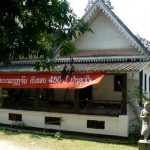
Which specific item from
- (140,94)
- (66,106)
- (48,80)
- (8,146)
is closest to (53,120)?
(66,106)

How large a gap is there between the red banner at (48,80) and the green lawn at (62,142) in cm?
307

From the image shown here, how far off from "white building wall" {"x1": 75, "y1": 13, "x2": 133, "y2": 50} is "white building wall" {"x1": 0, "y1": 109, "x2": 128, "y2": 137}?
4780 millimetres

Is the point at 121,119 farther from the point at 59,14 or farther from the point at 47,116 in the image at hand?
the point at 59,14

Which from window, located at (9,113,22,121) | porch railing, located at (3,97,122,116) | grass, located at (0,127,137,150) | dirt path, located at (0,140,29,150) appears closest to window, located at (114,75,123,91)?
porch railing, located at (3,97,122,116)

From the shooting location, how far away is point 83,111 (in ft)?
68.1

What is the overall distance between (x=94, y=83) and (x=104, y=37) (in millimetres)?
4070

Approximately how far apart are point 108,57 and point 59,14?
17330 mm

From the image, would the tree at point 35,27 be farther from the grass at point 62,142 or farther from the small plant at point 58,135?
the small plant at point 58,135

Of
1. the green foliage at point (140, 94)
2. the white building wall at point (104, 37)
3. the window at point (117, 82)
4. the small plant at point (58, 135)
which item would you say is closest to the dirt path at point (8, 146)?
the small plant at point (58, 135)

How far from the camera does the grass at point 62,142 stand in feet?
53.2

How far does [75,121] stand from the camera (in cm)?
2078

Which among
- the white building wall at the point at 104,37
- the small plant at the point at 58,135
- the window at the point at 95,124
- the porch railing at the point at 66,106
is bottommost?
the small plant at the point at 58,135

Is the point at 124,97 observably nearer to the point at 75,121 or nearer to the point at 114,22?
the point at 75,121

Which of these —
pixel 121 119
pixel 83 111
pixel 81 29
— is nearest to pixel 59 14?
pixel 81 29
